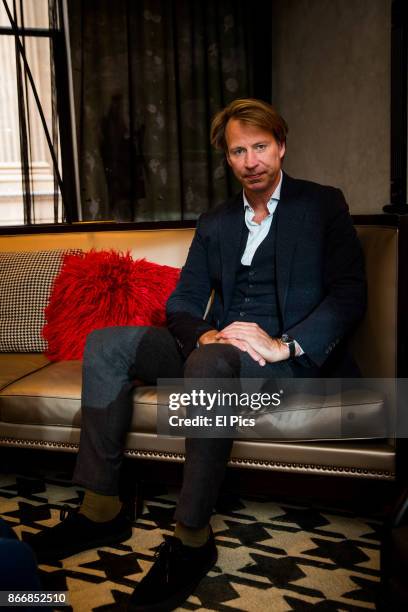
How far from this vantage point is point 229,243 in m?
1.75

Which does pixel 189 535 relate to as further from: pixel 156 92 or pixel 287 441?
pixel 156 92

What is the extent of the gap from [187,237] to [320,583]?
1146mm

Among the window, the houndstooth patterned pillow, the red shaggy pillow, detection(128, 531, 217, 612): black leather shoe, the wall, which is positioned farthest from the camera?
the window

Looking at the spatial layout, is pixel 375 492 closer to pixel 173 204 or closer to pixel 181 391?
pixel 181 391

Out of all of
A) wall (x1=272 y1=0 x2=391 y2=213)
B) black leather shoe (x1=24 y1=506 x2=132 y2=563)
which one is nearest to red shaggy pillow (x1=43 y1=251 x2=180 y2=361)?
black leather shoe (x1=24 y1=506 x2=132 y2=563)

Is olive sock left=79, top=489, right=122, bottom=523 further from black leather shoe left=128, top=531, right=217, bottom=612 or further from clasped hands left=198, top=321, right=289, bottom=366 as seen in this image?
clasped hands left=198, top=321, right=289, bottom=366

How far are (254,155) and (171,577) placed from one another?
1005 millimetres

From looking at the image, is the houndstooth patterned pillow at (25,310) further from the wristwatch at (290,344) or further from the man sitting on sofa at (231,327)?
the wristwatch at (290,344)

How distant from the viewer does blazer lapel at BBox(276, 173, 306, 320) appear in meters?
1.64

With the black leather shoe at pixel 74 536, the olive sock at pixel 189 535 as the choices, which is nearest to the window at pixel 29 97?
the black leather shoe at pixel 74 536

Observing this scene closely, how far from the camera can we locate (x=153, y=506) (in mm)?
Result: 1789

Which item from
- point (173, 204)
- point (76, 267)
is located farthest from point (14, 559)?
point (173, 204)

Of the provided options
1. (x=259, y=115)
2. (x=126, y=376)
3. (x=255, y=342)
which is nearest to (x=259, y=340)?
(x=255, y=342)

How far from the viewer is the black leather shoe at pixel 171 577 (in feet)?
4.22
